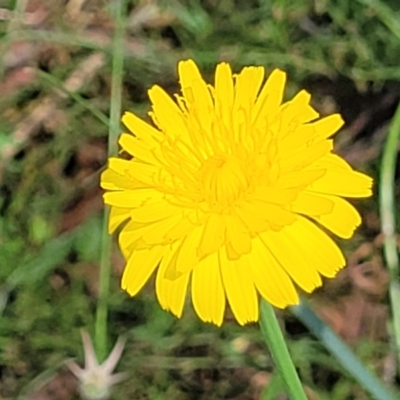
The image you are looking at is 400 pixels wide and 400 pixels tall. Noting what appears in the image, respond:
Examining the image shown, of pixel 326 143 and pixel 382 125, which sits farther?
pixel 382 125

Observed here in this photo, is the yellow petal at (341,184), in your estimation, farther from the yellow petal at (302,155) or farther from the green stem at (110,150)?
the green stem at (110,150)

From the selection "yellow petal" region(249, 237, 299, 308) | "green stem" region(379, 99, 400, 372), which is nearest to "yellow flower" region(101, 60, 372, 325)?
"yellow petal" region(249, 237, 299, 308)

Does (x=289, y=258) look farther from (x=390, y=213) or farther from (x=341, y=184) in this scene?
(x=390, y=213)

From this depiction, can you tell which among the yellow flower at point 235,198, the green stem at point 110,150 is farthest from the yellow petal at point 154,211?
the green stem at point 110,150

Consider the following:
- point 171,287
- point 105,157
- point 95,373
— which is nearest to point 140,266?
point 171,287

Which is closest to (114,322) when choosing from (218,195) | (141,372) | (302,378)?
(141,372)

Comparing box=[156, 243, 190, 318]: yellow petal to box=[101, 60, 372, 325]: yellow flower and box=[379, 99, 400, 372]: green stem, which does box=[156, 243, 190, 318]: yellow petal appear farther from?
box=[379, 99, 400, 372]: green stem

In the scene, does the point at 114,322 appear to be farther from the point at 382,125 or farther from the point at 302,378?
the point at 382,125
